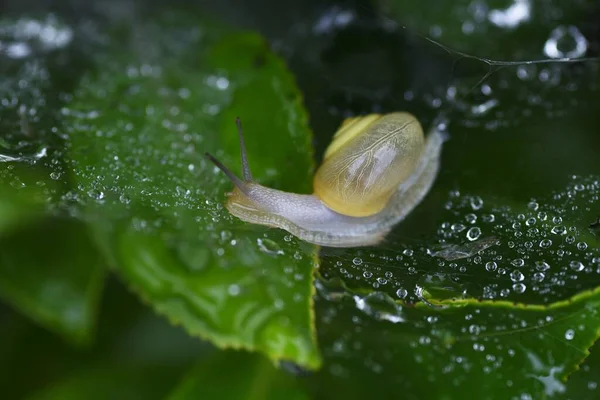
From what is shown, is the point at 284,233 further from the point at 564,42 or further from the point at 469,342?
the point at 564,42

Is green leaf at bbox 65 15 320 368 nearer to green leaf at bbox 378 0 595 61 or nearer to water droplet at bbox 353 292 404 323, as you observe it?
water droplet at bbox 353 292 404 323

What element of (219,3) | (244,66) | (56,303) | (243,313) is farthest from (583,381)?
(219,3)

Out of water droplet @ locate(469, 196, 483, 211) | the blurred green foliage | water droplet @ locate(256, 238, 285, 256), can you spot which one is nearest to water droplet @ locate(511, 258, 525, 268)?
the blurred green foliage

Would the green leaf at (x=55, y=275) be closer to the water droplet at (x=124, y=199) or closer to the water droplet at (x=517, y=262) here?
the water droplet at (x=124, y=199)

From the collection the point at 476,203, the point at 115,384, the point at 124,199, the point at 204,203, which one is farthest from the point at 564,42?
the point at 115,384

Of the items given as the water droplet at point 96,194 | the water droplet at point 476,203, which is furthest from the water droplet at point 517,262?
the water droplet at point 96,194
